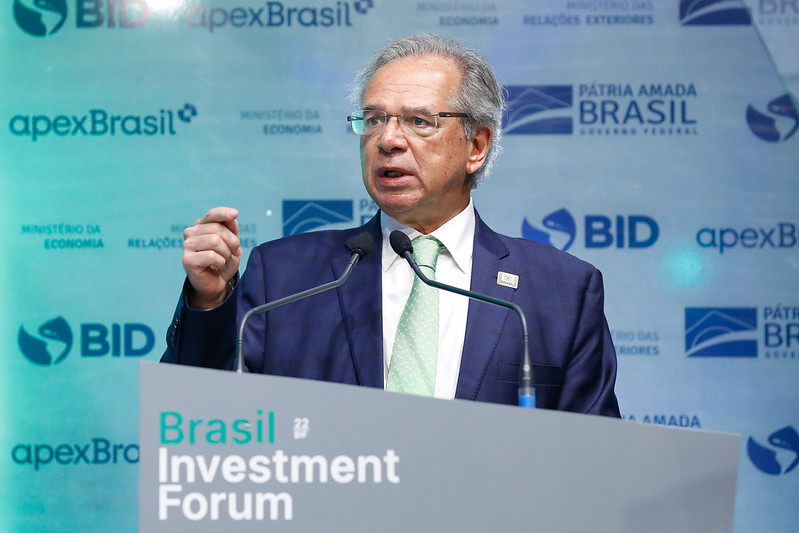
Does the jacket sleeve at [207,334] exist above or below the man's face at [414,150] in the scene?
below

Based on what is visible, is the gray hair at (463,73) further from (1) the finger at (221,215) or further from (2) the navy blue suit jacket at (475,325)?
(1) the finger at (221,215)

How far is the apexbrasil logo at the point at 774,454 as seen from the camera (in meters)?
3.86

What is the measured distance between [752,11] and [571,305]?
2.22 metres

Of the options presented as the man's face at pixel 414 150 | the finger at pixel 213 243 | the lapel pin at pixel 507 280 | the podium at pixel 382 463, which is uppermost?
the man's face at pixel 414 150

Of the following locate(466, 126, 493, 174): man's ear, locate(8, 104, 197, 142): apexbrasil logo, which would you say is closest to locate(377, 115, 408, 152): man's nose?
locate(466, 126, 493, 174): man's ear

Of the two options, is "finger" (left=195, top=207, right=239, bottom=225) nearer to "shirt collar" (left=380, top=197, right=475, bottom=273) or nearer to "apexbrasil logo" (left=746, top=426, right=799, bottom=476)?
"shirt collar" (left=380, top=197, right=475, bottom=273)

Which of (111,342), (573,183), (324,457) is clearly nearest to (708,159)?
(573,183)

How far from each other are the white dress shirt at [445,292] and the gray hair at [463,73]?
0.27 meters

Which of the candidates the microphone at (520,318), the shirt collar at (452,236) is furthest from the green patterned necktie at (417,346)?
the microphone at (520,318)

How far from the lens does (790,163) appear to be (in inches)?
153

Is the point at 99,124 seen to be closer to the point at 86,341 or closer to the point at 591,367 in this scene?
the point at 86,341

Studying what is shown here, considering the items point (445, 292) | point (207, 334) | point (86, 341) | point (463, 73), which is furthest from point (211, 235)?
point (86, 341)

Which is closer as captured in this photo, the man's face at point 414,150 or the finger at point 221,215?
the finger at point 221,215

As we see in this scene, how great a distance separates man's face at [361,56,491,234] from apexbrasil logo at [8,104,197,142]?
5.47 ft
